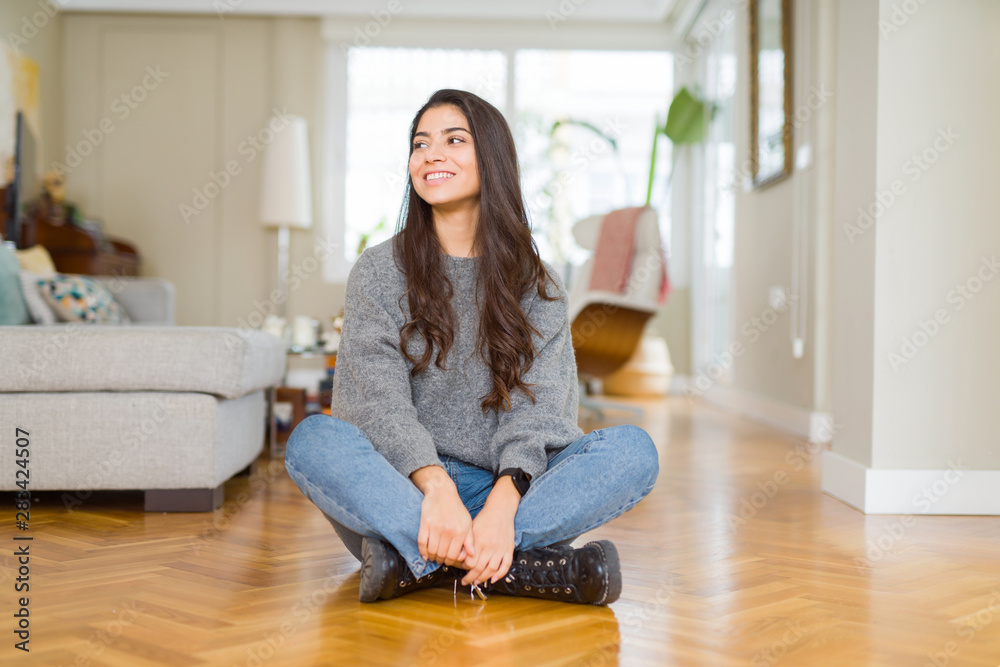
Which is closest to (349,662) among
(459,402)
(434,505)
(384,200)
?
(434,505)

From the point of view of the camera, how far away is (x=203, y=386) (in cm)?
199

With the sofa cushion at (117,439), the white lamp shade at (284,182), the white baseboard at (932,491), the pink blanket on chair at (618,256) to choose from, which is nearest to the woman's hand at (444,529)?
the sofa cushion at (117,439)

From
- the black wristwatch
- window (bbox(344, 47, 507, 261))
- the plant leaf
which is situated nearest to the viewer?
the black wristwatch

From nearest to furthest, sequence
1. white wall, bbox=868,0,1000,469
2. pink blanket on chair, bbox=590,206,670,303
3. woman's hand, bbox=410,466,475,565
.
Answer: woman's hand, bbox=410,466,475,565
white wall, bbox=868,0,1000,469
pink blanket on chair, bbox=590,206,670,303

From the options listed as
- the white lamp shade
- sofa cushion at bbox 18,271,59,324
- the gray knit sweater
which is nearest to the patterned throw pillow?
sofa cushion at bbox 18,271,59,324

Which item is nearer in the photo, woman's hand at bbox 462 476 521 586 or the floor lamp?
woman's hand at bbox 462 476 521 586

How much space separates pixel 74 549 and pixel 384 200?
4.57m

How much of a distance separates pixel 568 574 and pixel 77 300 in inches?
100

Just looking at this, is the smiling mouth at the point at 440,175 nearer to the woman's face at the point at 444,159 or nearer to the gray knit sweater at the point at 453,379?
the woman's face at the point at 444,159

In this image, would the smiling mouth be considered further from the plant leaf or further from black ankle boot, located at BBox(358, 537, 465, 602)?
the plant leaf

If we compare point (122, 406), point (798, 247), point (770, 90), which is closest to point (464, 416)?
point (122, 406)

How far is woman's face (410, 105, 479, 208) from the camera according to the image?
1483 millimetres

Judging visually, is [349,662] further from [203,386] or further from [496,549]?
[203,386]

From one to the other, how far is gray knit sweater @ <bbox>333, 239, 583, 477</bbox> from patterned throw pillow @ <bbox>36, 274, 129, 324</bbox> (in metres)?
2.00
